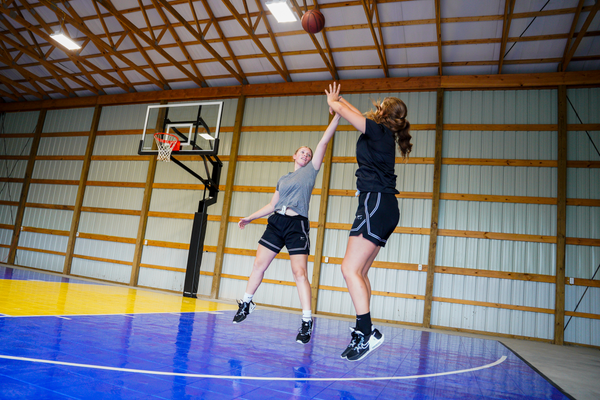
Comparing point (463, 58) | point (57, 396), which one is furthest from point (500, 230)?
point (57, 396)

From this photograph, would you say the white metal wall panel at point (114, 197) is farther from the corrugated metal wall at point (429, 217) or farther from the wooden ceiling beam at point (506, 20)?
the wooden ceiling beam at point (506, 20)

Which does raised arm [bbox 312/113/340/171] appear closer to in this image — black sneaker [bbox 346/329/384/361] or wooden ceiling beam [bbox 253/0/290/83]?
black sneaker [bbox 346/329/384/361]

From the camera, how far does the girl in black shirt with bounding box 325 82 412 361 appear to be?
277cm

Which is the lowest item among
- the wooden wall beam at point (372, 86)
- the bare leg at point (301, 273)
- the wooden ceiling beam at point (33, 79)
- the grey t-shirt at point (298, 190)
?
the bare leg at point (301, 273)

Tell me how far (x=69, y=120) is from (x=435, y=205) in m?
13.2

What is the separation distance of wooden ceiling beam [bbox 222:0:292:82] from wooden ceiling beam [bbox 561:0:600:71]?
685 cm

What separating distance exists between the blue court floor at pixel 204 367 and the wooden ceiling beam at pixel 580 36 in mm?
7522

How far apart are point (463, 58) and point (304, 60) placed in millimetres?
4083

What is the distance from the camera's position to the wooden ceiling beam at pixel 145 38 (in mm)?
10102

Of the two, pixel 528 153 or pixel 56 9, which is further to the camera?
pixel 56 9

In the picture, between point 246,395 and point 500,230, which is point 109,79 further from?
point 246,395

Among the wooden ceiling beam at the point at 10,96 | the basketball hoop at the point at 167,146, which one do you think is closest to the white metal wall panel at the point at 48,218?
the wooden ceiling beam at the point at 10,96

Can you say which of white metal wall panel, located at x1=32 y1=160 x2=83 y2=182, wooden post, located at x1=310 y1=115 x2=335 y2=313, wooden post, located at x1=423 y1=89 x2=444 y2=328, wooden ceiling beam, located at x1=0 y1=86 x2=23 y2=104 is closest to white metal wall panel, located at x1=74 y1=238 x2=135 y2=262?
white metal wall panel, located at x1=32 y1=160 x2=83 y2=182

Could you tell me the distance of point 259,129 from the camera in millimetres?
11938
